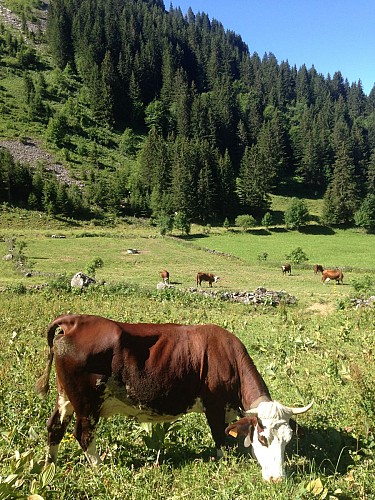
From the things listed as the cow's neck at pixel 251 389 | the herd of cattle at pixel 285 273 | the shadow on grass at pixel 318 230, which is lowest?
the herd of cattle at pixel 285 273

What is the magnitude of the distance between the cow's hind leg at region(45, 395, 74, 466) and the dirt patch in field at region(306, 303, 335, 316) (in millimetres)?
12398

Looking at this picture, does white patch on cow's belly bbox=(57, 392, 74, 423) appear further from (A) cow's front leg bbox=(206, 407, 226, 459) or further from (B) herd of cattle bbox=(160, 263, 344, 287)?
(B) herd of cattle bbox=(160, 263, 344, 287)

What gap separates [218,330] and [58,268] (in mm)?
28567

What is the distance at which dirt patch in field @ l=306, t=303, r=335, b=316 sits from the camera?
16.0 meters

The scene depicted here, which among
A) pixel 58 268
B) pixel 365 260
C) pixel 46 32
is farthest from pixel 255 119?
pixel 58 268

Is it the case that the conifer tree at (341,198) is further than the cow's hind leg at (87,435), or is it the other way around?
the conifer tree at (341,198)

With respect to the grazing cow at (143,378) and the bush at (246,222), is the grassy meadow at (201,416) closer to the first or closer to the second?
the grazing cow at (143,378)

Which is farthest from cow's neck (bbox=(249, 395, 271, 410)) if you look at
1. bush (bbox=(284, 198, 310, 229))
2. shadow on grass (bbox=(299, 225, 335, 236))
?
shadow on grass (bbox=(299, 225, 335, 236))

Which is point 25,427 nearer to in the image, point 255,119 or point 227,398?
point 227,398

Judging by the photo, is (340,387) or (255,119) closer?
(340,387)

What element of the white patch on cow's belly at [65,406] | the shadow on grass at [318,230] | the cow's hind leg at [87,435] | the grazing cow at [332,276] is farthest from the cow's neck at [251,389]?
the shadow on grass at [318,230]

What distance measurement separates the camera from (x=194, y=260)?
1670 inches

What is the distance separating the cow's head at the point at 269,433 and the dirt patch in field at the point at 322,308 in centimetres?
1173

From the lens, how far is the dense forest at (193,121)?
78188 millimetres
